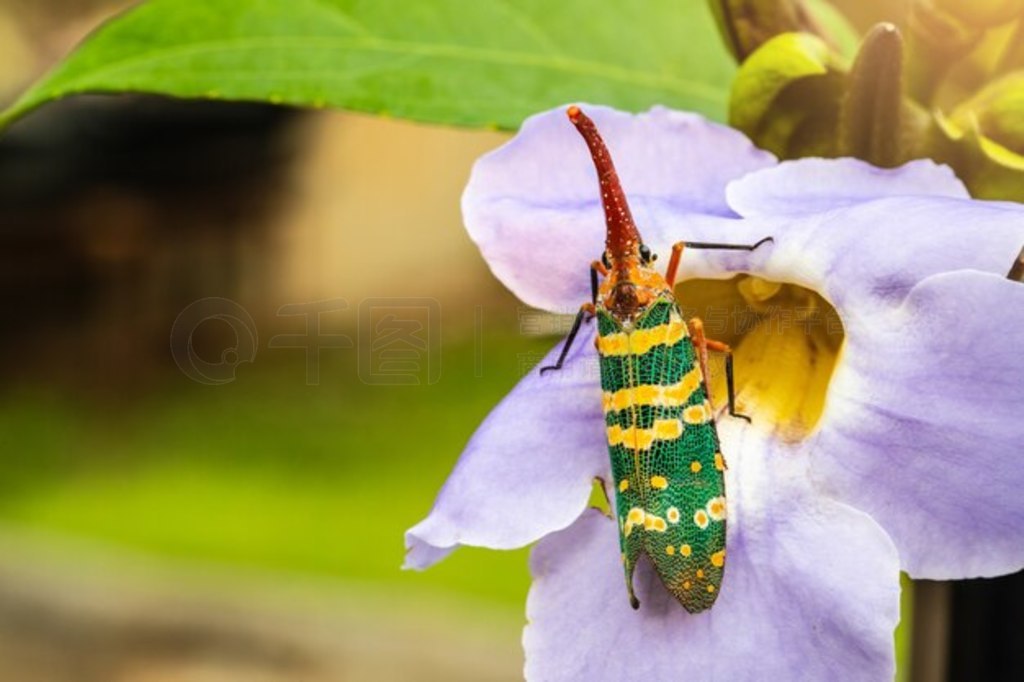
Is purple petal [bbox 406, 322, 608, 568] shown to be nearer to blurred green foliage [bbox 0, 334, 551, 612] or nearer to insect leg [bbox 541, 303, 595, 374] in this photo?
insect leg [bbox 541, 303, 595, 374]

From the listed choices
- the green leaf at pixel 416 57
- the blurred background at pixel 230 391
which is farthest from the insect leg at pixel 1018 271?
the blurred background at pixel 230 391

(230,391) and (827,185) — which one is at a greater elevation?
(230,391)

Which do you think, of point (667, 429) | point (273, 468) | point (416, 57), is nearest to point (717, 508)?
point (667, 429)

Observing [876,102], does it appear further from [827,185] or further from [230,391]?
[230,391]

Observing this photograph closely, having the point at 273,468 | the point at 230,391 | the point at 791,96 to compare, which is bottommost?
the point at 791,96

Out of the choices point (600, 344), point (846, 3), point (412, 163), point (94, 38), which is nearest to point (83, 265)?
point (412, 163)

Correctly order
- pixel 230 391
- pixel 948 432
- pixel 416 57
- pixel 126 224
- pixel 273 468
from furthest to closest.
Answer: pixel 126 224
pixel 230 391
pixel 273 468
pixel 416 57
pixel 948 432

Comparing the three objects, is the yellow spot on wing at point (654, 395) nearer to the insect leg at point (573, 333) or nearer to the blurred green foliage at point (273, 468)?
the insect leg at point (573, 333)

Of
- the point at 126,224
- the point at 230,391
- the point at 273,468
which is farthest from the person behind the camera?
the point at 126,224
